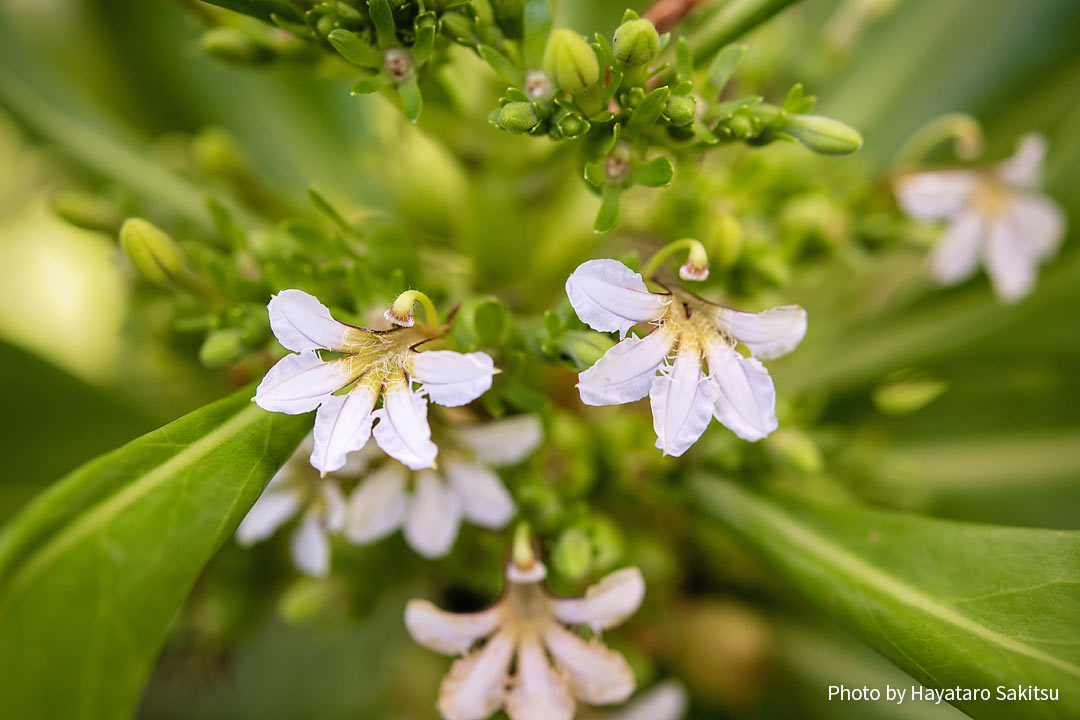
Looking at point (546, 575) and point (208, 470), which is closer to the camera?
point (208, 470)

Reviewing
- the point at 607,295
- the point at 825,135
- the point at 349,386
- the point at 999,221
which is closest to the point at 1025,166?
the point at 999,221

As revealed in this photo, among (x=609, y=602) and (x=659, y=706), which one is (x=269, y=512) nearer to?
(x=609, y=602)

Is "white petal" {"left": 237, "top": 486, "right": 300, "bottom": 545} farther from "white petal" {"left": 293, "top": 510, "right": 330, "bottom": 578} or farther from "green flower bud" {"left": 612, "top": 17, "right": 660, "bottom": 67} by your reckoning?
"green flower bud" {"left": 612, "top": 17, "right": 660, "bottom": 67}

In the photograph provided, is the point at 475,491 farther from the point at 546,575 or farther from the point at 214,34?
the point at 214,34

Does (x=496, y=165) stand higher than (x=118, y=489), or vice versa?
(x=496, y=165)

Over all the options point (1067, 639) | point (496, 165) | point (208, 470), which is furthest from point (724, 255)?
point (208, 470)

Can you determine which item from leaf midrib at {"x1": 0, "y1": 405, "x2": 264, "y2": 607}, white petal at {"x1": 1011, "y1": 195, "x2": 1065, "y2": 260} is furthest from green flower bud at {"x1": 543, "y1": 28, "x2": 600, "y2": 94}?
white petal at {"x1": 1011, "y1": 195, "x2": 1065, "y2": 260}
